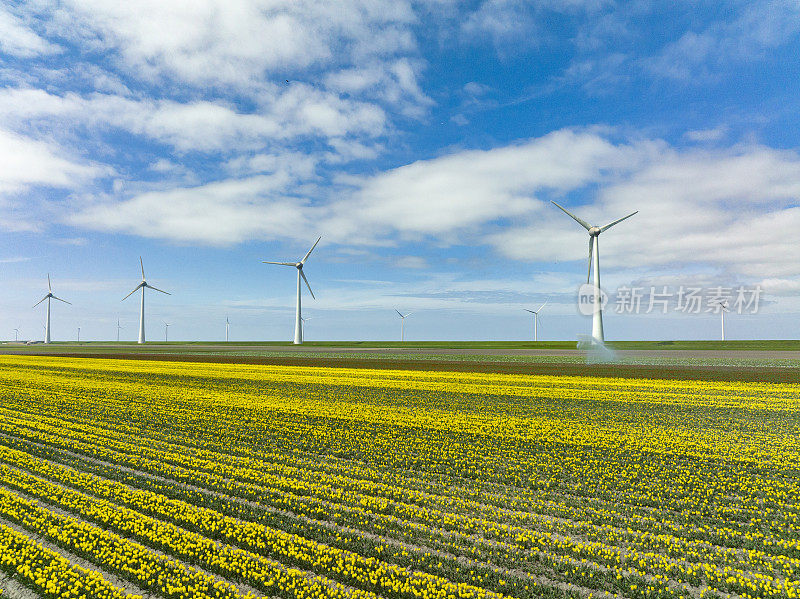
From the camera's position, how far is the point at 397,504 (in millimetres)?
12938

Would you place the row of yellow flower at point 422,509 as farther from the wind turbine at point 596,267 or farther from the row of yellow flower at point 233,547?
the wind turbine at point 596,267

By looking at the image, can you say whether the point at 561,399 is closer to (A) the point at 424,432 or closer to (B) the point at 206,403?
(A) the point at 424,432

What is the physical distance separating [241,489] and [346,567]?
5.86 m

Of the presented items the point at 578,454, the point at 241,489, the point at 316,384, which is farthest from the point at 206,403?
the point at 578,454

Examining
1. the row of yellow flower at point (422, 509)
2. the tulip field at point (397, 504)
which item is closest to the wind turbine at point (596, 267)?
the tulip field at point (397, 504)

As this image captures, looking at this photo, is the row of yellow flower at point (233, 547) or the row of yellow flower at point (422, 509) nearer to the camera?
the row of yellow flower at point (233, 547)

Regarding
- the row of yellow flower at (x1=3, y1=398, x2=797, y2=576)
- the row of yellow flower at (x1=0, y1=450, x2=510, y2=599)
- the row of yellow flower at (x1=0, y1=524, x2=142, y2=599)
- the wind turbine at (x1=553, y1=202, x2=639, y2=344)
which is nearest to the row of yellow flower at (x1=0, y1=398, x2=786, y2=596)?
the row of yellow flower at (x1=3, y1=398, x2=797, y2=576)

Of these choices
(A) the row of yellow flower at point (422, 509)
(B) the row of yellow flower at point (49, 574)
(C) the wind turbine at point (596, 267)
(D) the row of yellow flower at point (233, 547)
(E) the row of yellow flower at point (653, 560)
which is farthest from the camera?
(C) the wind turbine at point (596, 267)

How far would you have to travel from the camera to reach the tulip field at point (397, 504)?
30.4ft

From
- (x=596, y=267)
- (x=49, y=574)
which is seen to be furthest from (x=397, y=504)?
(x=596, y=267)

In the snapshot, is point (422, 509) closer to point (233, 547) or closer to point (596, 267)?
point (233, 547)

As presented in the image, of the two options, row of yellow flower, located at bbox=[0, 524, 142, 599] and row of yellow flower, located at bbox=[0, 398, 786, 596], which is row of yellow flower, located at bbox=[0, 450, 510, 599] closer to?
row of yellow flower, located at bbox=[0, 398, 786, 596]

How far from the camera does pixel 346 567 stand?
9484 mm

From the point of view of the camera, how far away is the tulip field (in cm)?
927
